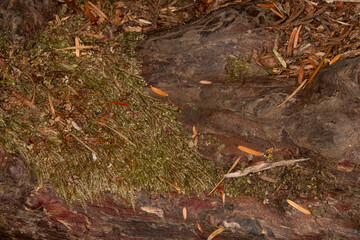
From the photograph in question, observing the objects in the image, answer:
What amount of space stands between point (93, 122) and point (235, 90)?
Answer: 1.47m

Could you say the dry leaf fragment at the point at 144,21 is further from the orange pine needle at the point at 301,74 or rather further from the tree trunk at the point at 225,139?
the orange pine needle at the point at 301,74

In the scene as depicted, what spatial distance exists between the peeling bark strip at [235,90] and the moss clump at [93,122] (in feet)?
→ 0.80

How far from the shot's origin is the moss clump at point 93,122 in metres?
2.91

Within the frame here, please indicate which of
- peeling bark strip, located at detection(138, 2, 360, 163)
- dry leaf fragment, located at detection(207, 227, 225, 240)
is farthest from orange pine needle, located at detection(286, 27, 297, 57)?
dry leaf fragment, located at detection(207, 227, 225, 240)

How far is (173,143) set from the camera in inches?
117

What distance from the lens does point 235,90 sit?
276 cm

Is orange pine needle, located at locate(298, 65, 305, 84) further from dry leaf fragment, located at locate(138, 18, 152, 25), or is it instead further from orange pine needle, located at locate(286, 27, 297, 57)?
dry leaf fragment, located at locate(138, 18, 152, 25)

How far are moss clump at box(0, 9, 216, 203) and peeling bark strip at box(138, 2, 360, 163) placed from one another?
243 millimetres

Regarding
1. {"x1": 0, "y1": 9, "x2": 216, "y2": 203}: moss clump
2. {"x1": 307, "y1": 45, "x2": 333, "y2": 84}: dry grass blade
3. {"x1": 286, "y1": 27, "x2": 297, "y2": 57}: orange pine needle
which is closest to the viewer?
{"x1": 307, "y1": 45, "x2": 333, "y2": 84}: dry grass blade

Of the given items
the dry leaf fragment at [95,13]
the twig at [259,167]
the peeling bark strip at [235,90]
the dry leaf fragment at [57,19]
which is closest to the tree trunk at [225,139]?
the peeling bark strip at [235,90]

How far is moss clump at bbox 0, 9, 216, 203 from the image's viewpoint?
2914mm

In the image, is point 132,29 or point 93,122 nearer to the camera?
point 93,122

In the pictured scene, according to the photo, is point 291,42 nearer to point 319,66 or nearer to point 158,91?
point 319,66

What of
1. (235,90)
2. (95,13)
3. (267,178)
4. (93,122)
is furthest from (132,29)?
(267,178)
